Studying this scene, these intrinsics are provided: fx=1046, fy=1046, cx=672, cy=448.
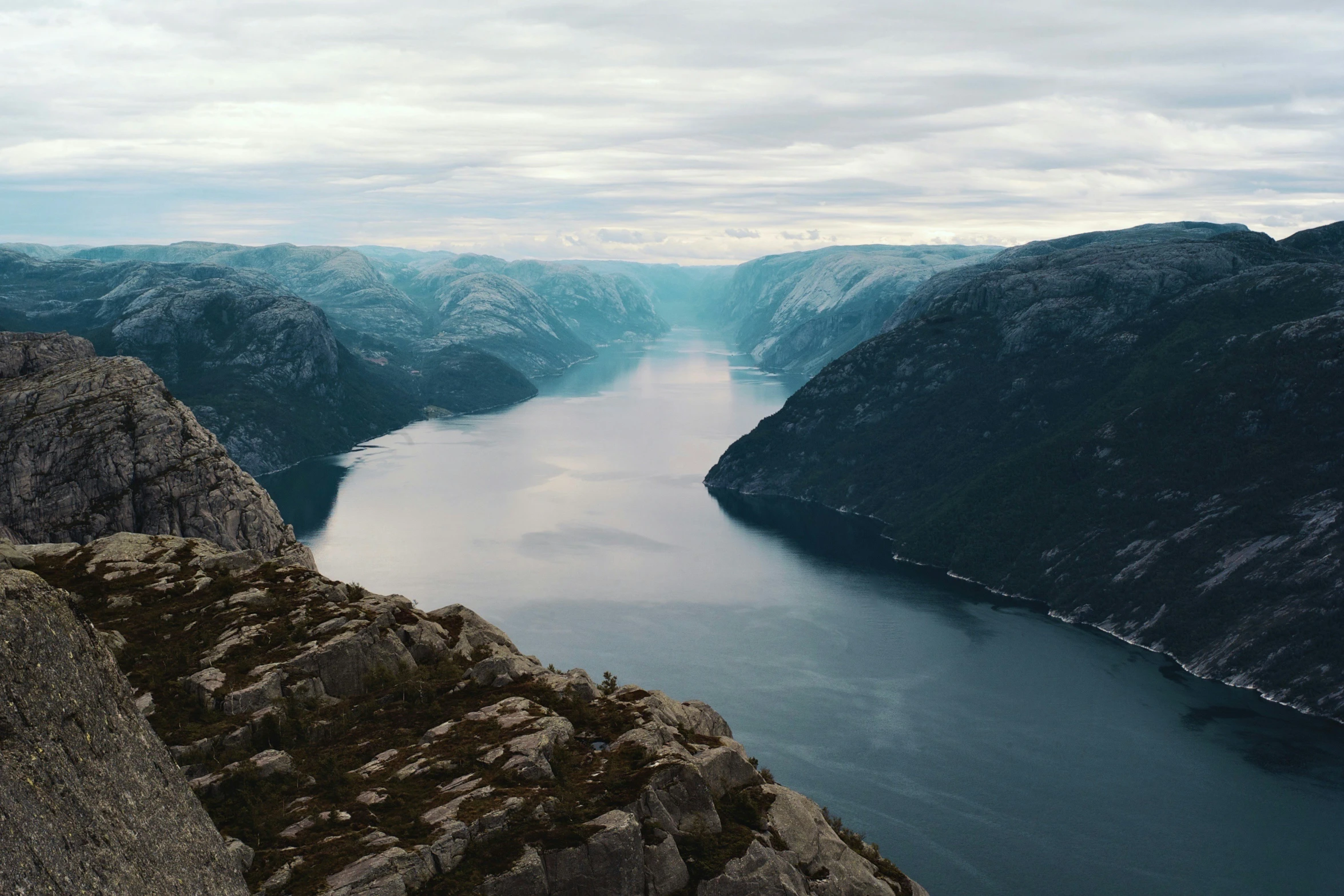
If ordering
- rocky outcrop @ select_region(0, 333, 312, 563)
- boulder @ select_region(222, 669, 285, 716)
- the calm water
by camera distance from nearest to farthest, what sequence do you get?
boulder @ select_region(222, 669, 285, 716), the calm water, rocky outcrop @ select_region(0, 333, 312, 563)

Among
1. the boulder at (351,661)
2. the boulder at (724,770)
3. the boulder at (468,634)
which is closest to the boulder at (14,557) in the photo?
the boulder at (351,661)

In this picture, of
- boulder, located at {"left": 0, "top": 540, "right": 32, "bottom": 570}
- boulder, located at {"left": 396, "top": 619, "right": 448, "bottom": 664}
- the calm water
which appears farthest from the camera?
the calm water

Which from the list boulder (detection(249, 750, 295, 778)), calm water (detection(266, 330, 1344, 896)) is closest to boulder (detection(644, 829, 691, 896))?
boulder (detection(249, 750, 295, 778))

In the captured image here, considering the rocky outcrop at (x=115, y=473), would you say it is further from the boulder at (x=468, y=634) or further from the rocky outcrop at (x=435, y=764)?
the rocky outcrop at (x=435, y=764)

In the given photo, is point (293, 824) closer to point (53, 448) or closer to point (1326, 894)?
point (53, 448)

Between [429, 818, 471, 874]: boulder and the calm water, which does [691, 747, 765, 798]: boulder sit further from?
the calm water

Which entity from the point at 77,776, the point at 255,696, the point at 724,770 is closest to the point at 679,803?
the point at 724,770

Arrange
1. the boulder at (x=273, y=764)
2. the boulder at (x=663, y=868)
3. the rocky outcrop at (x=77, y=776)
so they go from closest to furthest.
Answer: the rocky outcrop at (x=77, y=776), the boulder at (x=663, y=868), the boulder at (x=273, y=764)

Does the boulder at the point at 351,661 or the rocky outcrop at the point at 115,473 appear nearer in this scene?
the boulder at the point at 351,661
